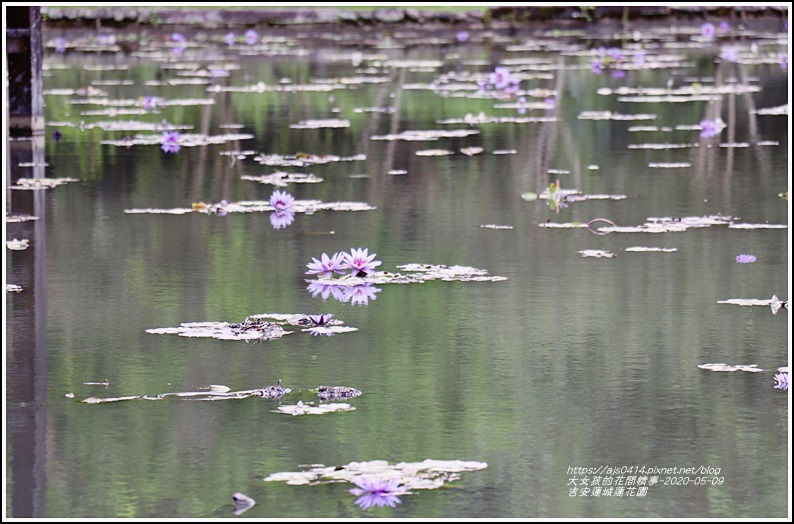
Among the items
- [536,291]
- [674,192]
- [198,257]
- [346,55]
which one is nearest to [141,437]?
[536,291]

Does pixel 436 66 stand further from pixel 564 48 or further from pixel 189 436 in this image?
pixel 189 436

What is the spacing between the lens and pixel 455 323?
5.56 metres

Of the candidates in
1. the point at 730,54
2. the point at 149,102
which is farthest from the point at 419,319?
the point at 730,54

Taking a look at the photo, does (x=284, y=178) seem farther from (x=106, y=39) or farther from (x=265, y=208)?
(x=106, y=39)

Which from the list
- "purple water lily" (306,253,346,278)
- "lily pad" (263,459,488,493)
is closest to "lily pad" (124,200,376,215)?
"purple water lily" (306,253,346,278)

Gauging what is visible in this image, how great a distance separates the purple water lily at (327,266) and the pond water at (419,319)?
0.08 m

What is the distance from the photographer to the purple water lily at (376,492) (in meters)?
3.79

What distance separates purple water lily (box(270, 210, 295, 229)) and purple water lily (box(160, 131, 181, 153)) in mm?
2758

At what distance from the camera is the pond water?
397 cm

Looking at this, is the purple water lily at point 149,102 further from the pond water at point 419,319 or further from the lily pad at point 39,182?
the lily pad at point 39,182

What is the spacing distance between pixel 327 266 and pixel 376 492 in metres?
2.57

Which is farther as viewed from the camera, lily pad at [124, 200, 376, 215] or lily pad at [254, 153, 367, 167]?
lily pad at [254, 153, 367, 167]

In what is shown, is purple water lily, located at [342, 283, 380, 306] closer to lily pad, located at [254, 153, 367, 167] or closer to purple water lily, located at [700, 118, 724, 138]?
lily pad, located at [254, 153, 367, 167]

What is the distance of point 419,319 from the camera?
5633 millimetres
